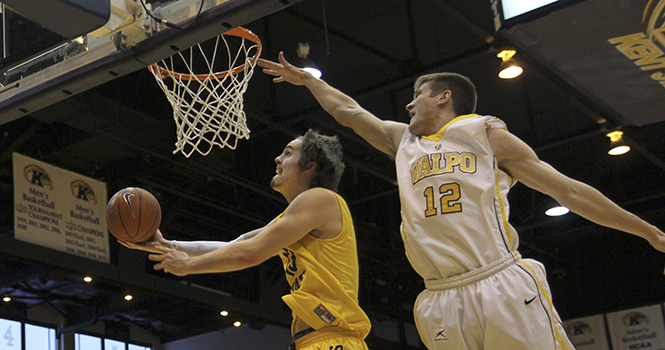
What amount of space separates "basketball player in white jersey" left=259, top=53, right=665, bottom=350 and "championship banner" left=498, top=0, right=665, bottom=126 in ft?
7.78

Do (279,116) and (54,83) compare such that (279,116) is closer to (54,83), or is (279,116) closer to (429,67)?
→ (429,67)

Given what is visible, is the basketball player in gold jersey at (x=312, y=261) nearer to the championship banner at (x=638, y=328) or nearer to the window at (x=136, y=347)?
the championship banner at (x=638, y=328)

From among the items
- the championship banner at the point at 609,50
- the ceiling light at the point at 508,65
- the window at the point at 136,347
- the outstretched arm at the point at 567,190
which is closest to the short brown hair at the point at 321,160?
the outstretched arm at the point at 567,190

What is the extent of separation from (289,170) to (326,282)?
688mm

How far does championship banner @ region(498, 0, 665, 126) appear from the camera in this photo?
511 centimetres

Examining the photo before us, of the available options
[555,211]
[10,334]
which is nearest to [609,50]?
[555,211]

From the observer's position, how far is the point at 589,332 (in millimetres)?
15961

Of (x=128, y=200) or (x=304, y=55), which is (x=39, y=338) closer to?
(x=304, y=55)

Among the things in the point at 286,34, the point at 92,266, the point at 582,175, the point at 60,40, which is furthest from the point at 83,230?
the point at 582,175

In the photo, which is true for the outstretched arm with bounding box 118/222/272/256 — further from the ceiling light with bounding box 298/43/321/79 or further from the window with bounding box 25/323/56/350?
the window with bounding box 25/323/56/350

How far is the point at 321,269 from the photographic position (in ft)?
11.6

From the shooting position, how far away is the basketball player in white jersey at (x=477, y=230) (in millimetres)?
2676

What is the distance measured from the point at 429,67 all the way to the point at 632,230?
593cm

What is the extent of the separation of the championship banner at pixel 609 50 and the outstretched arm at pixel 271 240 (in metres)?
2.28
